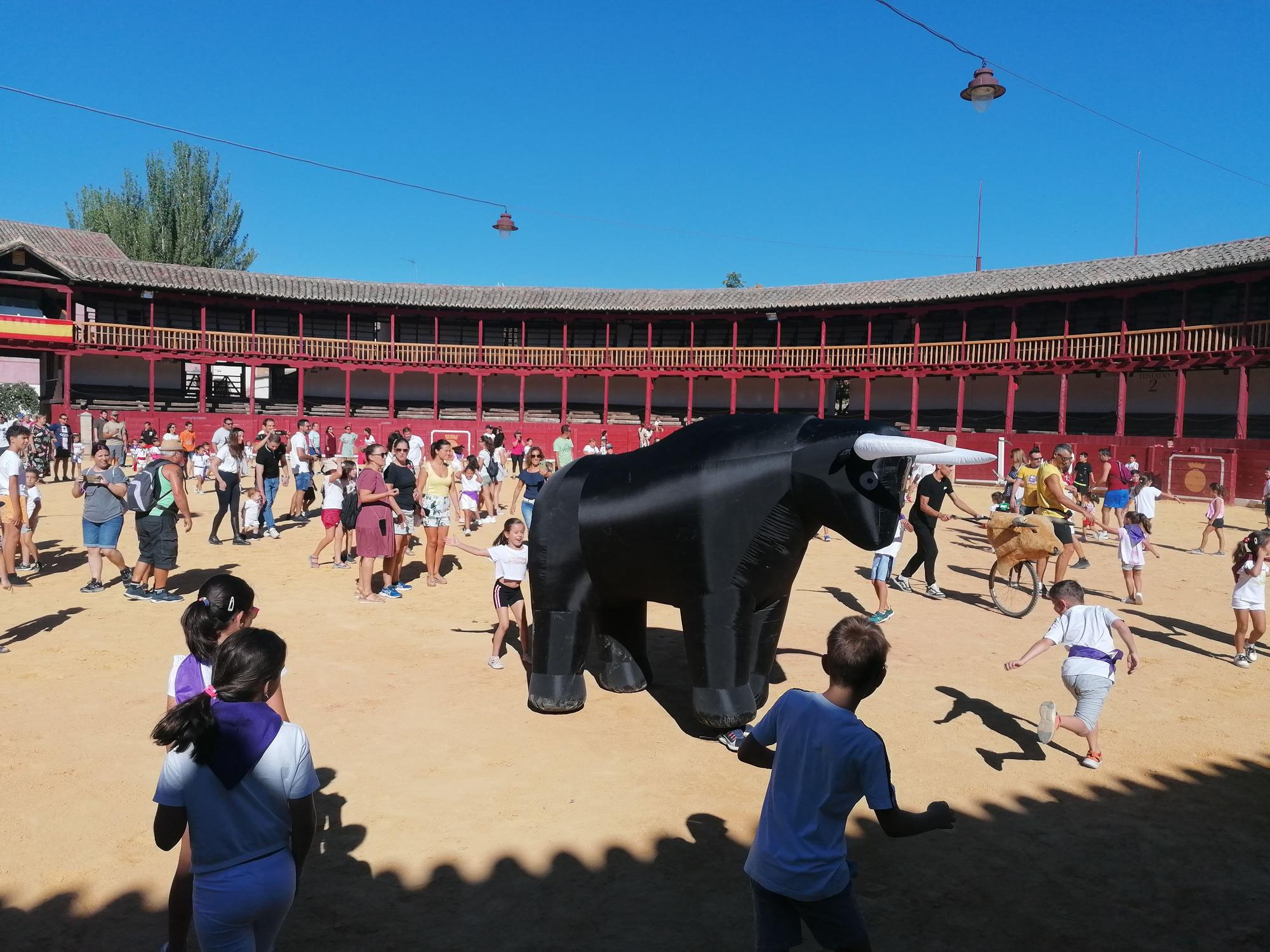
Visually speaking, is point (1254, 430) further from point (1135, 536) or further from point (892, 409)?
point (1135, 536)

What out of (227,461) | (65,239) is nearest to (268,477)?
(227,461)

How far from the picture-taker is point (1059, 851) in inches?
171

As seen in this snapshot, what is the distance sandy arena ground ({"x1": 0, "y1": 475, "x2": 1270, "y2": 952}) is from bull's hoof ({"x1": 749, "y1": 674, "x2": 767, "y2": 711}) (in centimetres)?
47

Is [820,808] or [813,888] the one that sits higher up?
[820,808]

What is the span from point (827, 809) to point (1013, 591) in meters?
8.49

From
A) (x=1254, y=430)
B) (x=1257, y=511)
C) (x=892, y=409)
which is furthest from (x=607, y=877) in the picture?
(x=892, y=409)

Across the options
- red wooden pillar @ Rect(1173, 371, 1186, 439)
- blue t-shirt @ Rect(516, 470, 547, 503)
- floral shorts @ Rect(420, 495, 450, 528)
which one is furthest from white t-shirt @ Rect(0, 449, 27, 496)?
red wooden pillar @ Rect(1173, 371, 1186, 439)

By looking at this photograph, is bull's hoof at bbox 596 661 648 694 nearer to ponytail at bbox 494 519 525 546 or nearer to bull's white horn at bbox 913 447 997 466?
ponytail at bbox 494 519 525 546

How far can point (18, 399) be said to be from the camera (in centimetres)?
3625

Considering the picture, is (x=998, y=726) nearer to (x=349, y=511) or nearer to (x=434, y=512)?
(x=434, y=512)

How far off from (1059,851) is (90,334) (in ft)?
113

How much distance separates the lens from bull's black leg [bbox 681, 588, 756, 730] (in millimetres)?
5258

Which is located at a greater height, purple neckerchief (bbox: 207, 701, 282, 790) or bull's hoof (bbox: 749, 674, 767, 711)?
purple neckerchief (bbox: 207, 701, 282, 790)

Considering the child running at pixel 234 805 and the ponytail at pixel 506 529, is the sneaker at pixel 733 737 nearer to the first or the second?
the ponytail at pixel 506 529
